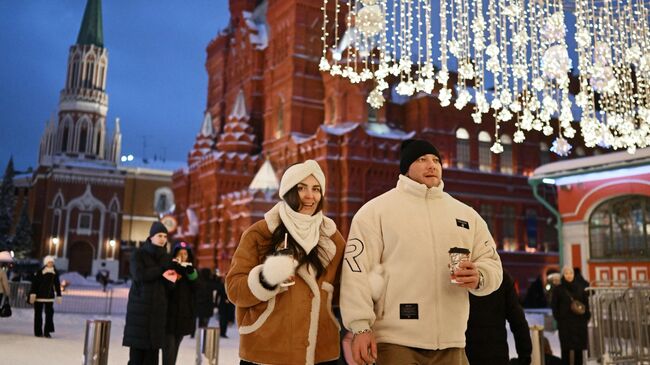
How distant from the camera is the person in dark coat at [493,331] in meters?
4.63

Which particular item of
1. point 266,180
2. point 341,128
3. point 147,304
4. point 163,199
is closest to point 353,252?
point 147,304

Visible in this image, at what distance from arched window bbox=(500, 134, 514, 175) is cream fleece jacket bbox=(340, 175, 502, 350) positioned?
31.4 meters

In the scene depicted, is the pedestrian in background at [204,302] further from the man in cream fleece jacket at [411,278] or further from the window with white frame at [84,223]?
the window with white frame at [84,223]

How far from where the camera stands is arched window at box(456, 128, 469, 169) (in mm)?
32062

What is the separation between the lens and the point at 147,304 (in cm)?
609

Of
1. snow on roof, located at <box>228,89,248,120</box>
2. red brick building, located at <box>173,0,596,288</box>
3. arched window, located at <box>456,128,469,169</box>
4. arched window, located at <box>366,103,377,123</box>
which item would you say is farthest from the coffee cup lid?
snow on roof, located at <box>228,89,248,120</box>

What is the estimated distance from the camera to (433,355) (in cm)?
A: 327

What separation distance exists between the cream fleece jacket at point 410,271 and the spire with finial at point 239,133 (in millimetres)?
32611

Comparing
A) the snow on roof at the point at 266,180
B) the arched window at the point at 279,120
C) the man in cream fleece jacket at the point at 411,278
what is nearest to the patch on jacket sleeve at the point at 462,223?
the man in cream fleece jacket at the point at 411,278

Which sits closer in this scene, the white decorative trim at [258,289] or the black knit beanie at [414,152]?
the white decorative trim at [258,289]

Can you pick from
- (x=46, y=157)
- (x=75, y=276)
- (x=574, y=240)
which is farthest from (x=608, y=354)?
(x=46, y=157)

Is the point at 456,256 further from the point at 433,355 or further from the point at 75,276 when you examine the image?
the point at 75,276

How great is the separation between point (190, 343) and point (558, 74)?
29.7ft

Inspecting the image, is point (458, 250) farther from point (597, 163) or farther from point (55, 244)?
point (55, 244)
